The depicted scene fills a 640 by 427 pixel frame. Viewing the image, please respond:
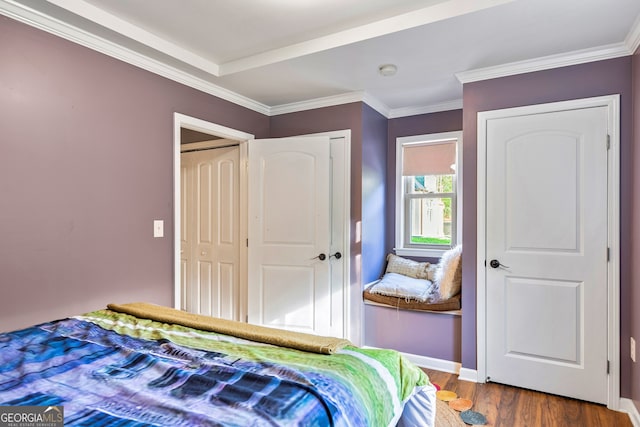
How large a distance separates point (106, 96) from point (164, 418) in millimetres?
2063

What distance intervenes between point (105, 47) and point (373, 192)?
2.35 m

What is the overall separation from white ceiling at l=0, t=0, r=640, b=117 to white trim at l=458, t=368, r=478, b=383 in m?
2.20

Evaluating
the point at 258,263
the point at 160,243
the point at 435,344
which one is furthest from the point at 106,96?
the point at 435,344

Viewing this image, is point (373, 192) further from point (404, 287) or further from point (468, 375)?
point (468, 375)

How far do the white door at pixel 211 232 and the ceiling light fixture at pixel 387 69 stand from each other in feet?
5.19

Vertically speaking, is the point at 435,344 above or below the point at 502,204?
below

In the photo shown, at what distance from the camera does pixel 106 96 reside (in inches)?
87.7

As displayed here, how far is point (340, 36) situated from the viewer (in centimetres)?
229

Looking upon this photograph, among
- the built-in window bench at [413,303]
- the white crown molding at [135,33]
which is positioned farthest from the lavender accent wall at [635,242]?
the white crown molding at [135,33]

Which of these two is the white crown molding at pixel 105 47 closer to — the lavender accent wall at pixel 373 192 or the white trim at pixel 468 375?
the lavender accent wall at pixel 373 192

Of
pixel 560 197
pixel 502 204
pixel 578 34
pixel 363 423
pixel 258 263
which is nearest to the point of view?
pixel 363 423

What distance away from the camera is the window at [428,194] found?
140 inches

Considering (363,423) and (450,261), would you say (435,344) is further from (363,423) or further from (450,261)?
(363,423)

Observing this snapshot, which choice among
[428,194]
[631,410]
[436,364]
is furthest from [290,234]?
[631,410]
